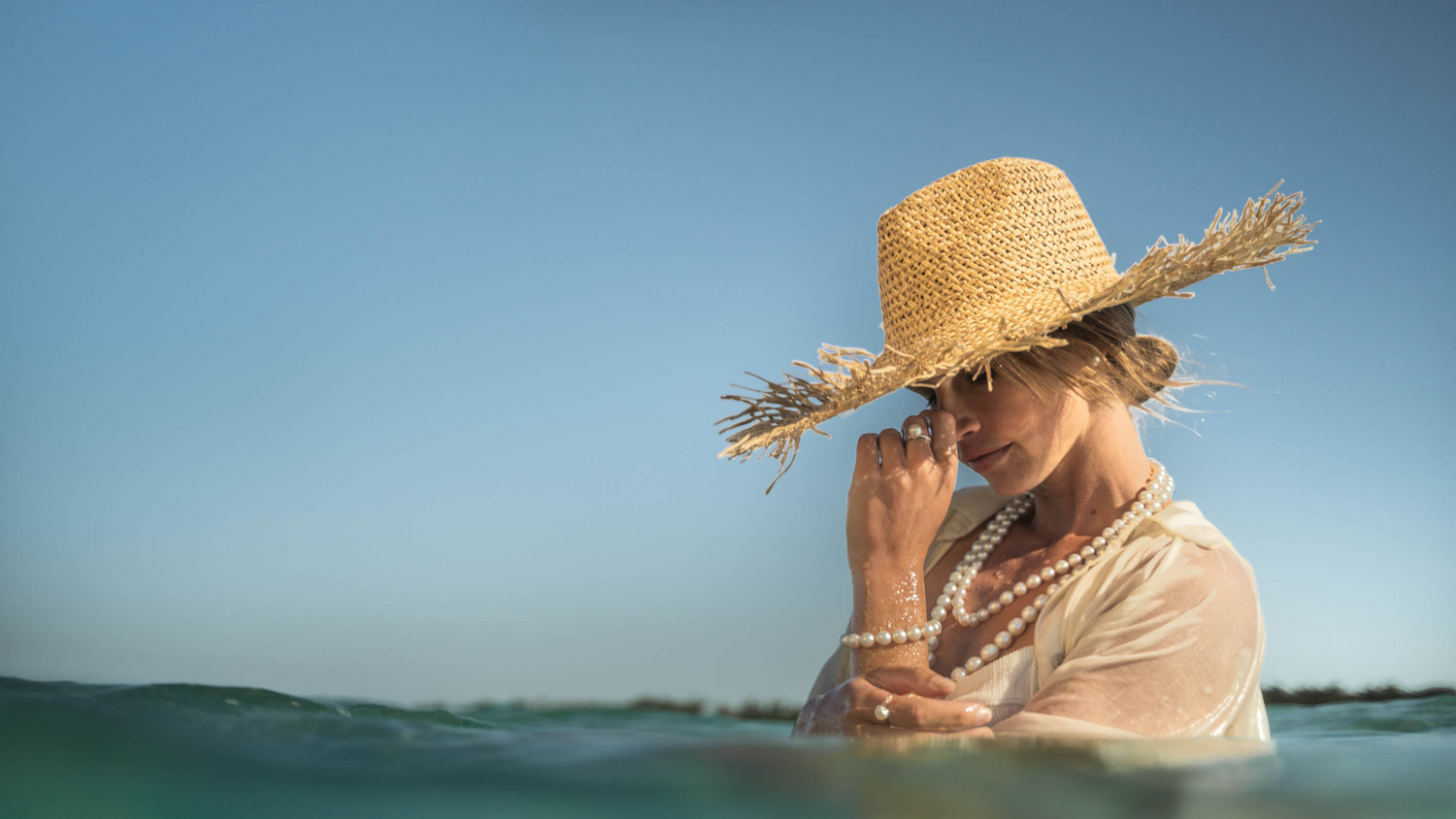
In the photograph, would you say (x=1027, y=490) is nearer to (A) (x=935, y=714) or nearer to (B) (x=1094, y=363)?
(B) (x=1094, y=363)

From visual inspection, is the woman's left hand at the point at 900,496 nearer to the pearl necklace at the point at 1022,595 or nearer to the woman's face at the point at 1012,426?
the woman's face at the point at 1012,426

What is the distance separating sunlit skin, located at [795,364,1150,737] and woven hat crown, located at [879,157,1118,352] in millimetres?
170

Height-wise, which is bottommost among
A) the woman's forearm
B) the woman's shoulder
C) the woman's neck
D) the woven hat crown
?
the woman's forearm

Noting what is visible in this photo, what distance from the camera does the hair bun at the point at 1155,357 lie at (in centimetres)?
204

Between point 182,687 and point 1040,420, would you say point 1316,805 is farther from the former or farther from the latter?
point 182,687

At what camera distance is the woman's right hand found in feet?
5.06

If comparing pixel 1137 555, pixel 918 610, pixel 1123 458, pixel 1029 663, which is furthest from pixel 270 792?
pixel 1123 458

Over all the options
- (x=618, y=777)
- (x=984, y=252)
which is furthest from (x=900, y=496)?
(x=618, y=777)

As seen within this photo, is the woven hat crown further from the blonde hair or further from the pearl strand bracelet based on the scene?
the pearl strand bracelet

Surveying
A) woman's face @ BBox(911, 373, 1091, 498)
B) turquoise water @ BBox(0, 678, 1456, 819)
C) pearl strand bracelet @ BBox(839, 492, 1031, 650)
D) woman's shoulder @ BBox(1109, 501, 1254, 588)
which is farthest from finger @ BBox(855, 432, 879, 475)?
turquoise water @ BBox(0, 678, 1456, 819)

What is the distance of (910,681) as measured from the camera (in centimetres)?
171

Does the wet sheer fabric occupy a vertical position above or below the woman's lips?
below

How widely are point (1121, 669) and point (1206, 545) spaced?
14.5 inches

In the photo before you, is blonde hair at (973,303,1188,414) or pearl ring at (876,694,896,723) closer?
pearl ring at (876,694,896,723)
